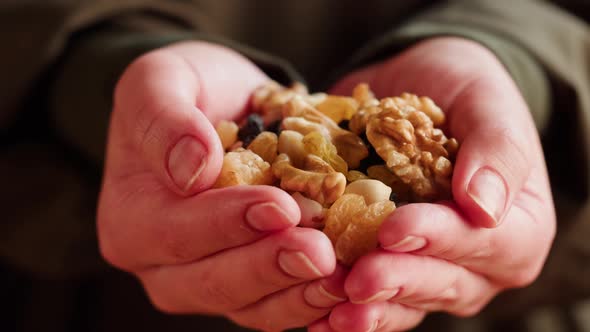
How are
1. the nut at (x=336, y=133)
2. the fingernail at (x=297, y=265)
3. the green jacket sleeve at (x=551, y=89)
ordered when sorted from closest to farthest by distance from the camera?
the fingernail at (x=297, y=265) < the nut at (x=336, y=133) < the green jacket sleeve at (x=551, y=89)

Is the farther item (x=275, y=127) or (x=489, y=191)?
(x=275, y=127)

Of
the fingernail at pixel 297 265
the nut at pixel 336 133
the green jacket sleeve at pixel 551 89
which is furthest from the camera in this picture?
the green jacket sleeve at pixel 551 89

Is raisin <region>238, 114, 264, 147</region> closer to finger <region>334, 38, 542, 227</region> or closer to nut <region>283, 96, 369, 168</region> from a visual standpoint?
nut <region>283, 96, 369, 168</region>

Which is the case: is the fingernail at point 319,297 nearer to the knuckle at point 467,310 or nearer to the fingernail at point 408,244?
the fingernail at point 408,244

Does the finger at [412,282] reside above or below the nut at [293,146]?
below

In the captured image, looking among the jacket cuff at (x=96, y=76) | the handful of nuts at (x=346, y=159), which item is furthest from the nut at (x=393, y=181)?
the jacket cuff at (x=96, y=76)

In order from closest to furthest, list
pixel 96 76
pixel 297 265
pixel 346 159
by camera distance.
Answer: pixel 297 265, pixel 346 159, pixel 96 76

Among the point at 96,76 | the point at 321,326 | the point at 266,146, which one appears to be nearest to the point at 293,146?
the point at 266,146

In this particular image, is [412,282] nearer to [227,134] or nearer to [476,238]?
[476,238]
